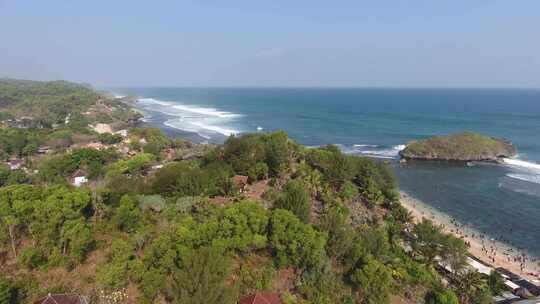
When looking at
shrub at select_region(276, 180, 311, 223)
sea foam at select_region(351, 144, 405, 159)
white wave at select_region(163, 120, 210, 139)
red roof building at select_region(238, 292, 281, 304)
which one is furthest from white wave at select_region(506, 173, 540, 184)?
white wave at select_region(163, 120, 210, 139)

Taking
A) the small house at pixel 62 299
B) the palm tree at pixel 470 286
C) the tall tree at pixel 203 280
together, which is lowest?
the palm tree at pixel 470 286

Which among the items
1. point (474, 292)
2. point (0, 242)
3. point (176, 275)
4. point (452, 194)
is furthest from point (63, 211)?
point (452, 194)

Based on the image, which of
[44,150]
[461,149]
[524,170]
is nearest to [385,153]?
[461,149]

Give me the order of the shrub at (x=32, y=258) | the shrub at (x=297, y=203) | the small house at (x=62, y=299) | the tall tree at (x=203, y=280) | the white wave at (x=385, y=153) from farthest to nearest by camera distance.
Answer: the white wave at (x=385, y=153) → the shrub at (x=297, y=203) → the shrub at (x=32, y=258) → the tall tree at (x=203, y=280) → the small house at (x=62, y=299)

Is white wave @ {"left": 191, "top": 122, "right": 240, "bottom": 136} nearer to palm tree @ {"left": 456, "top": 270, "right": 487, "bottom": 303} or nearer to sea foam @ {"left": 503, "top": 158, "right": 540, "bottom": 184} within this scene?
sea foam @ {"left": 503, "top": 158, "right": 540, "bottom": 184}

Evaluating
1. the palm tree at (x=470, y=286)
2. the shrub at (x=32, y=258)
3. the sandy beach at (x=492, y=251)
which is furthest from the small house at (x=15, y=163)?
the palm tree at (x=470, y=286)

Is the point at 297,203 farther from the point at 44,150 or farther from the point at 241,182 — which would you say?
the point at 44,150

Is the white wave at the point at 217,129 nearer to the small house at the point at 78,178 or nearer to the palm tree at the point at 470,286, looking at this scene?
the small house at the point at 78,178
